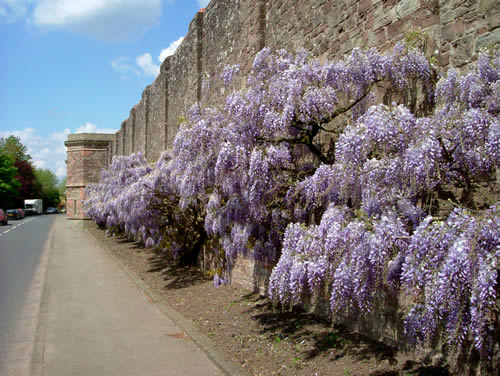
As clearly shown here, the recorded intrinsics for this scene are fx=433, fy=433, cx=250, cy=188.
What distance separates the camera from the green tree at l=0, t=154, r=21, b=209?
5619 centimetres

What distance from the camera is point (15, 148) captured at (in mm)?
70000

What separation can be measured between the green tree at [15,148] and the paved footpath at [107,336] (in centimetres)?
6872

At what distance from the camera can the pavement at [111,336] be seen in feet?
15.5

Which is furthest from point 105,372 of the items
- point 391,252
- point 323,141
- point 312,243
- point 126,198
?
point 126,198

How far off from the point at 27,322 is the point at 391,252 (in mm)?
5946

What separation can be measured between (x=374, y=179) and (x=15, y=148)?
3040 inches

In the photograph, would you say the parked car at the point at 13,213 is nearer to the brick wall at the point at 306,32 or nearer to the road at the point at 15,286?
the road at the point at 15,286

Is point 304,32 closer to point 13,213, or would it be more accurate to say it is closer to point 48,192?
point 13,213

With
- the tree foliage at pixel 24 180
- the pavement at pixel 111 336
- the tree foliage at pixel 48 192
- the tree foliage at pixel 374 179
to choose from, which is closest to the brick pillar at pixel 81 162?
the pavement at pixel 111 336

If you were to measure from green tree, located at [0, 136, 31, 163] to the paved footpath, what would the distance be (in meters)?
68.7

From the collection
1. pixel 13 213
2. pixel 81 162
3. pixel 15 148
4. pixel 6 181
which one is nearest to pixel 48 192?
pixel 15 148

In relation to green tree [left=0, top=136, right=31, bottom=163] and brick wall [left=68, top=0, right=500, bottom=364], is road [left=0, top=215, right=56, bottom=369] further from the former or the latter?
green tree [left=0, top=136, right=31, bottom=163]

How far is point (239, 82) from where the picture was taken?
9164 mm

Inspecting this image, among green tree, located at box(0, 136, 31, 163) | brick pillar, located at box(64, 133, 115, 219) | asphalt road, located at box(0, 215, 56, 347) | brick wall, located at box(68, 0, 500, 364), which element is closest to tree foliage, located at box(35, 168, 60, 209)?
green tree, located at box(0, 136, 31, 163)
